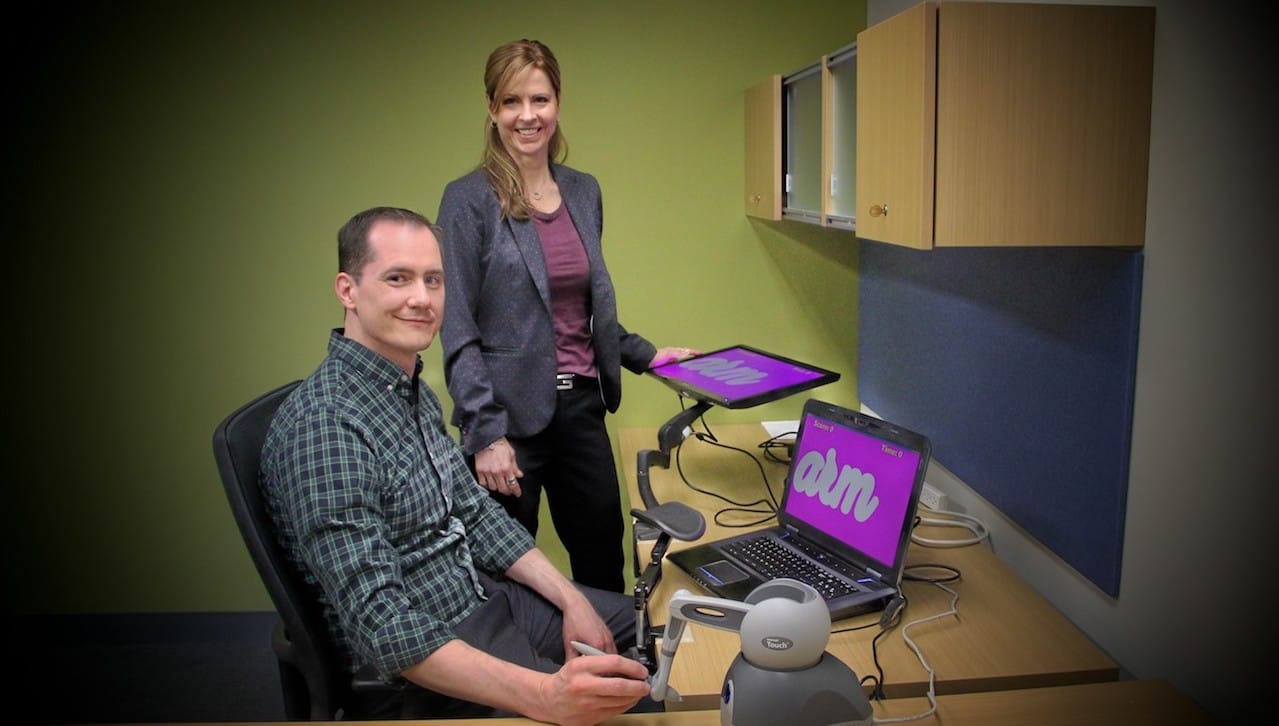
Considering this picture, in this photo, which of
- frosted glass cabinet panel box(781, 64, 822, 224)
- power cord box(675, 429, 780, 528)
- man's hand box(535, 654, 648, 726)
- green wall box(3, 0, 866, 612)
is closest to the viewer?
man's hand box(535, 654, 648, 726)

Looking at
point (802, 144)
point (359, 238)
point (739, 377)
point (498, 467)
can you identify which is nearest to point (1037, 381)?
point (739, 377)

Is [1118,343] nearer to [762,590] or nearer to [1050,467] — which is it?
[1050,467]

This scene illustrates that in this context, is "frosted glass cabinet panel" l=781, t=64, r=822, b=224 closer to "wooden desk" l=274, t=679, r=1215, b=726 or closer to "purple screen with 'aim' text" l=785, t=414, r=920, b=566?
"purple screen with 'aim' text" l=785, t=414, r=920, b=566

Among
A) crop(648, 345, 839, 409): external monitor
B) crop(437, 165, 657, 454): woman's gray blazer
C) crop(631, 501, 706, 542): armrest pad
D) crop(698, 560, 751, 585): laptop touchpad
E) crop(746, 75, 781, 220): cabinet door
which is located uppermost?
crop(746, 75, 781, 220): cabinet door

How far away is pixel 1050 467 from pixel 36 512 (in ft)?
9.18

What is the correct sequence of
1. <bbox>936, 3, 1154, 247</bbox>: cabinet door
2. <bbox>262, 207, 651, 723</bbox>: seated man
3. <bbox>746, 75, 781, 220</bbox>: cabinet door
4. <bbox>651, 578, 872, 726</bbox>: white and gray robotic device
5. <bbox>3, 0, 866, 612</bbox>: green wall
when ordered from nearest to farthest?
<bbox>651, 578, 872, 726</bbox>: white and gray robotic device
<bbox>262, 207, 651, 723</bbox>: seated man
<bbox>936, 3, 1154, 247</bbox>: cabinet door
<bbox>746, 75, 781, 220</bbox>: cabinet door
<bbox>3, 0, 866, 612</bbox>: green wall

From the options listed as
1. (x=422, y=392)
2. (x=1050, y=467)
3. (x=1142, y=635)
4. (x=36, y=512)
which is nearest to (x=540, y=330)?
(x=422, y=392)

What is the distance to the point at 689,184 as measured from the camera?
9.37 feet

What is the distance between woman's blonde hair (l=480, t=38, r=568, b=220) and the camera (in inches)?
76.8

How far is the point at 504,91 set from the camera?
1.96 metres

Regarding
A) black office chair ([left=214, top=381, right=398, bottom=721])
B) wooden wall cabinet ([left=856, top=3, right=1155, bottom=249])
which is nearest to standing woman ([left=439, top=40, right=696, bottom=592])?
black office chair ([left=214, top=381, right=398, bottom=721])

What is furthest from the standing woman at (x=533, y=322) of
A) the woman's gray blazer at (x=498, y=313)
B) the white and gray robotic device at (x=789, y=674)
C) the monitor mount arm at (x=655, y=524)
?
the white and gray robotic device at (x=789, y=674)

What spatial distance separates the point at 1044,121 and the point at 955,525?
2.74 ft

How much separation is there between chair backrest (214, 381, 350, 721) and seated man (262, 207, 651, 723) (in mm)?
22
